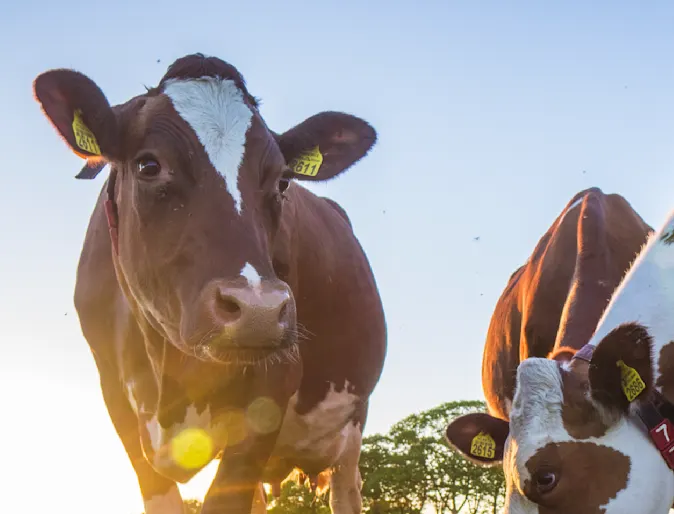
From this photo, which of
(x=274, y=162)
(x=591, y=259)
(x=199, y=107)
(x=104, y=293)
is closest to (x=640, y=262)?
(x=591, y=259)

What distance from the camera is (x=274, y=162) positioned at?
445cm

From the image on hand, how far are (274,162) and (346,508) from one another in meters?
4.65

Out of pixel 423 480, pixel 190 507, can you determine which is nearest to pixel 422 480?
pixel 423 480

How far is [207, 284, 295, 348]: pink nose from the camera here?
11.9 ft

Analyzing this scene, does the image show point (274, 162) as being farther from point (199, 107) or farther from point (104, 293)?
point (104, 293)

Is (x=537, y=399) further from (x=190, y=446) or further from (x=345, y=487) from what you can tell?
(x=345, y=487)

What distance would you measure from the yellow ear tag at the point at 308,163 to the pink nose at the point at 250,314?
149cm

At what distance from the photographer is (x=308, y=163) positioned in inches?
201

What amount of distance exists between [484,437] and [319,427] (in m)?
1.60

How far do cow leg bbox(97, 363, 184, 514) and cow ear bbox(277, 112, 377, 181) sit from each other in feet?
6.23

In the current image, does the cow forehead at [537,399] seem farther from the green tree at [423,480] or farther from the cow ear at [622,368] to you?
the green tree at [423,480]

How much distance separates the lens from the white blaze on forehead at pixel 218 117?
13.7 ft

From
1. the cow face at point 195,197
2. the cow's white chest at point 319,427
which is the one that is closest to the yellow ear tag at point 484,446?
the cow's white chest at point 319,427

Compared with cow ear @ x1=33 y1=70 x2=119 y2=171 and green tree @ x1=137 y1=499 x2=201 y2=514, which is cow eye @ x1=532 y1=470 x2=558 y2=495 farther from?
cow ear @ x1=33 y1=70 x2=119 y2=171
